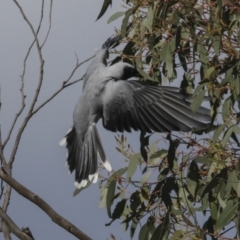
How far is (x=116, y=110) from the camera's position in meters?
3.03

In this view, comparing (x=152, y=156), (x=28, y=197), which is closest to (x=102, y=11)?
(x=152, y=156)

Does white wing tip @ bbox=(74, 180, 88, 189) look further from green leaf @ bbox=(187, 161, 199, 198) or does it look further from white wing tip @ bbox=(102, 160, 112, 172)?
green leaf @ bbox=(187, 161, 199, 198)

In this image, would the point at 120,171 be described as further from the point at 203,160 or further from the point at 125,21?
Answer: the point at 125,21

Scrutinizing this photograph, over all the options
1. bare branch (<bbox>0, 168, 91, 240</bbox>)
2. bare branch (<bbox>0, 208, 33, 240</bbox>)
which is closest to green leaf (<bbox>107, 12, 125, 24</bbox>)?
bare branch (<bbox>0, 168, 91, 240</bbox>)

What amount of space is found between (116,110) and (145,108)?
11cm

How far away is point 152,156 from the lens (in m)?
2.89

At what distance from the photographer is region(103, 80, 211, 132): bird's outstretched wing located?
275cm

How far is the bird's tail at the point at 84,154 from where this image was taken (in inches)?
126

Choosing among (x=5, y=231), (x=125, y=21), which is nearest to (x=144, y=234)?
(x=125, y=21)

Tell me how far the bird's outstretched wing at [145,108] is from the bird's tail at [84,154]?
181mm

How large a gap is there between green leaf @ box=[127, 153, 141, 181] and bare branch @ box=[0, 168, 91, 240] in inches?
34.3

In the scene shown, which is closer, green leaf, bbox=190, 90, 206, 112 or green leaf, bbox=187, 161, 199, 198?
green leaf, bbox=190, 90, 206, 112

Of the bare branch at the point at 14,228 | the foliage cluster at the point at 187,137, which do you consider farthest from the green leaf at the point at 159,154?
the bare branch at the point at 14,228

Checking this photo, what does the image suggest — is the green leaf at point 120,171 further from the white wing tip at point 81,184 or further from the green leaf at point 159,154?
the white wing tip at point 81,184
